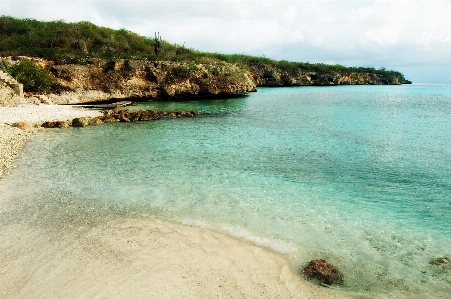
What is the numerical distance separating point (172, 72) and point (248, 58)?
215 feet

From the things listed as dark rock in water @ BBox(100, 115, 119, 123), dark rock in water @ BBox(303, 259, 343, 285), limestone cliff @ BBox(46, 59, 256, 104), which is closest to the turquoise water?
dark rock in water @ BBox(303, 259, 343, 285)

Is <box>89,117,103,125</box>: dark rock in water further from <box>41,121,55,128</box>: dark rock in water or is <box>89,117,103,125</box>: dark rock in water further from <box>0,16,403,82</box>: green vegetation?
<box>0,16,403,82</box>: green vegetation

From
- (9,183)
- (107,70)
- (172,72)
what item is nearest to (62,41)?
(107,70)

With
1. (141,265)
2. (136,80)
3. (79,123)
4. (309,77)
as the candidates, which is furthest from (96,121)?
(309,77)

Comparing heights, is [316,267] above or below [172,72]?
below

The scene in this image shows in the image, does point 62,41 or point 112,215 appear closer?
point 112,215

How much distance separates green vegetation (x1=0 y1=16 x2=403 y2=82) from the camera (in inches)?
1818

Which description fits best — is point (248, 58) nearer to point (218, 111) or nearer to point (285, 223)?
point (218, 111)

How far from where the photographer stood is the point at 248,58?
363 feet

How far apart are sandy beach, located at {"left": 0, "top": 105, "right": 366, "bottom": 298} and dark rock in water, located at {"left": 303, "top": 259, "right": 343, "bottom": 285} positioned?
24 cm

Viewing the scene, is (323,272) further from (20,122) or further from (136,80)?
(136,80)

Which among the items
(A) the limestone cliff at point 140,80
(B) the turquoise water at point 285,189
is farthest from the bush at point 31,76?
(B) the turquoise water at point 285,189

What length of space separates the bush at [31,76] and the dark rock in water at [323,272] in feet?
134

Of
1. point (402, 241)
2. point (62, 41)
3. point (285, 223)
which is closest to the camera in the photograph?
point (402, 241)
